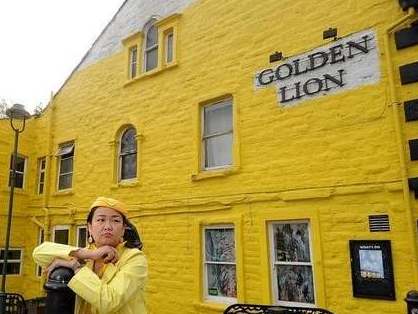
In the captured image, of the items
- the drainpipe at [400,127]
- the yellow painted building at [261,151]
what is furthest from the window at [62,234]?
the drainpipe at [400,127]

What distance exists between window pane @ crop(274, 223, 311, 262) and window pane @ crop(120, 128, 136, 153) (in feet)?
16.7

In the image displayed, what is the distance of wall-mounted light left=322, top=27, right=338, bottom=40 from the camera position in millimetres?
7383

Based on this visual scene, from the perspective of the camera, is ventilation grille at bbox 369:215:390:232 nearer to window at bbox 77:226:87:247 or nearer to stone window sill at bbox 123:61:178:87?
stone window sill at bbox 123:61:178:87

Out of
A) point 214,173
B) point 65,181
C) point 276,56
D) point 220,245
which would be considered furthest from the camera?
point 65,181

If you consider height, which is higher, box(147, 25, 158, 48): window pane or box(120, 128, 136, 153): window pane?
box(147, 25, 158, 48): window pane

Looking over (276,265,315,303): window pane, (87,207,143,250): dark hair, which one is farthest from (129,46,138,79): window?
(87,207,143,250): dark hair

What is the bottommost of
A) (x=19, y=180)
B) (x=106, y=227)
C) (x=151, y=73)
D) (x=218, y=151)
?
(x=106, y=227)

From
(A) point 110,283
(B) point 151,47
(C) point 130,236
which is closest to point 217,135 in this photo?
(B) point 151,47

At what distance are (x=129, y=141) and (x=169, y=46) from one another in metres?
2.88

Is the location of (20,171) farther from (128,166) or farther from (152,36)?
(152,36)

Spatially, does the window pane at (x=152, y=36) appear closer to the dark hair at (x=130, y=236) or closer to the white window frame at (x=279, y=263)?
the white window frame at (x=279, y=263)

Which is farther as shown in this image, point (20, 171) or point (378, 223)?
point (20, 171)

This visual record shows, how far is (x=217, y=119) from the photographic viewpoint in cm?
925

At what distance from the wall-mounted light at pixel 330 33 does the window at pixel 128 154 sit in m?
5.86
